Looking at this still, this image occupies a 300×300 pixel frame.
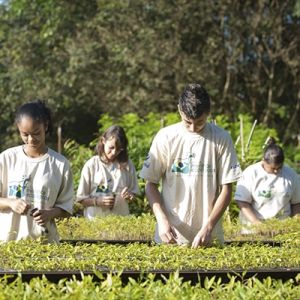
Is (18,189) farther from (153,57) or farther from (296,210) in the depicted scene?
(153,57)

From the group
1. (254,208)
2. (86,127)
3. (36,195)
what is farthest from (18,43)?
(36,195)

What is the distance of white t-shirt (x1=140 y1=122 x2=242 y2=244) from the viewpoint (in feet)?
14.1

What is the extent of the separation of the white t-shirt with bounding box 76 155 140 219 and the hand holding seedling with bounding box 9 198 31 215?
3.02 metres

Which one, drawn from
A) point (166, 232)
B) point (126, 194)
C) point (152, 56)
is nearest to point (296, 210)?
point (126, 194)

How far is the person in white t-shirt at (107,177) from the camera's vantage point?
7.09 metres

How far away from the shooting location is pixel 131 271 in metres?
3.67

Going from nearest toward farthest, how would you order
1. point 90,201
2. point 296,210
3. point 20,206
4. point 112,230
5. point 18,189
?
point 20,206, point 18,189, point 112,230, point 90,201, point 296,210

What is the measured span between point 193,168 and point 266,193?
10.4 ft

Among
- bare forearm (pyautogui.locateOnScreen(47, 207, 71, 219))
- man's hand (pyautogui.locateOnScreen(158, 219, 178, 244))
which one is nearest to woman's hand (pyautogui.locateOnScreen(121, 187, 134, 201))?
bare forearm (pyautogui.locateOnScreen(47, 207, 71, 219))

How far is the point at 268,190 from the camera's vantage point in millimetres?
7266

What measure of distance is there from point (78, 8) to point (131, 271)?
57.4 feet

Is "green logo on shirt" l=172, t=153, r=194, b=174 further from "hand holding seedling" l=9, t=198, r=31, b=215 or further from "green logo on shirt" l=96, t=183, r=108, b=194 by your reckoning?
"green logo on shirt" l=96, t=183, r=108, b=194

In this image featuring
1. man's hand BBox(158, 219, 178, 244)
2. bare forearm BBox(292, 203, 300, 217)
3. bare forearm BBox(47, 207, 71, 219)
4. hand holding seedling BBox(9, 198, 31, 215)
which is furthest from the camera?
bare forearm BBox(292, 203, 300, 217)

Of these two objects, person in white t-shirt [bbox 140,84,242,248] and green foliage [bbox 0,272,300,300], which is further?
person in white t-shirt [bbox 140,84,242,248]
